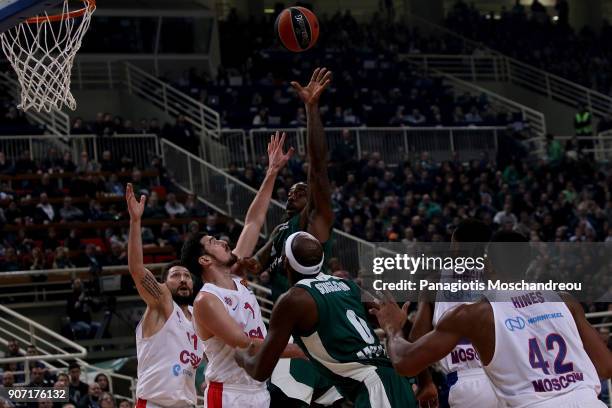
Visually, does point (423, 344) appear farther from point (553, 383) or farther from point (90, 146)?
point (90, 146)

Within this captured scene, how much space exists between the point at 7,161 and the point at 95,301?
5.16 meters

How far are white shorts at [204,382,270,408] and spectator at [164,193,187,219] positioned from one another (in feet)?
45.5

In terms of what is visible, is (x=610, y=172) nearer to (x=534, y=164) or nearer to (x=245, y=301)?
(x=534, y=164)

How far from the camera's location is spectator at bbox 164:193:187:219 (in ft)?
71.6

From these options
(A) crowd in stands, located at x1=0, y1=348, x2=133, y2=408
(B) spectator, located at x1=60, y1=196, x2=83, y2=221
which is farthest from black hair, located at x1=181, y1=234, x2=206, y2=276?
(B) spectator, located at x1=60, y1=196, x2=83, y2=221

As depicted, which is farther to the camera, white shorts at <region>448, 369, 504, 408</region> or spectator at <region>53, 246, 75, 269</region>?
spectator at <region>53, 246, 75, 269</region>

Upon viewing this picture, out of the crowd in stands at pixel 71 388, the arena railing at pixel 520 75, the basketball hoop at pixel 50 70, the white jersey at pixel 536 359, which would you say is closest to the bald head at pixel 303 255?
the white jersey at pixel 536 359

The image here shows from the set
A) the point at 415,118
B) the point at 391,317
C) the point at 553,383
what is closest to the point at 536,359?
the point at 553,383

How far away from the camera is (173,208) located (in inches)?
862

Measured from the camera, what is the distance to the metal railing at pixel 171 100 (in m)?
25.8

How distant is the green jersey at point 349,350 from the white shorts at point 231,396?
103 cm

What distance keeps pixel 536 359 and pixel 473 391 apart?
214 centimetres

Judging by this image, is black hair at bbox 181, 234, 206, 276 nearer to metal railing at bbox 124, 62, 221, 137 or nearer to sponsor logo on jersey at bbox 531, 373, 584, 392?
sponsor logo on jersey at bbox 531, 373, 584, 392

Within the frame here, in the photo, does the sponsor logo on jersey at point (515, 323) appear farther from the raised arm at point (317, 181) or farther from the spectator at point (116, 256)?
the spectator at point (116, 256)
